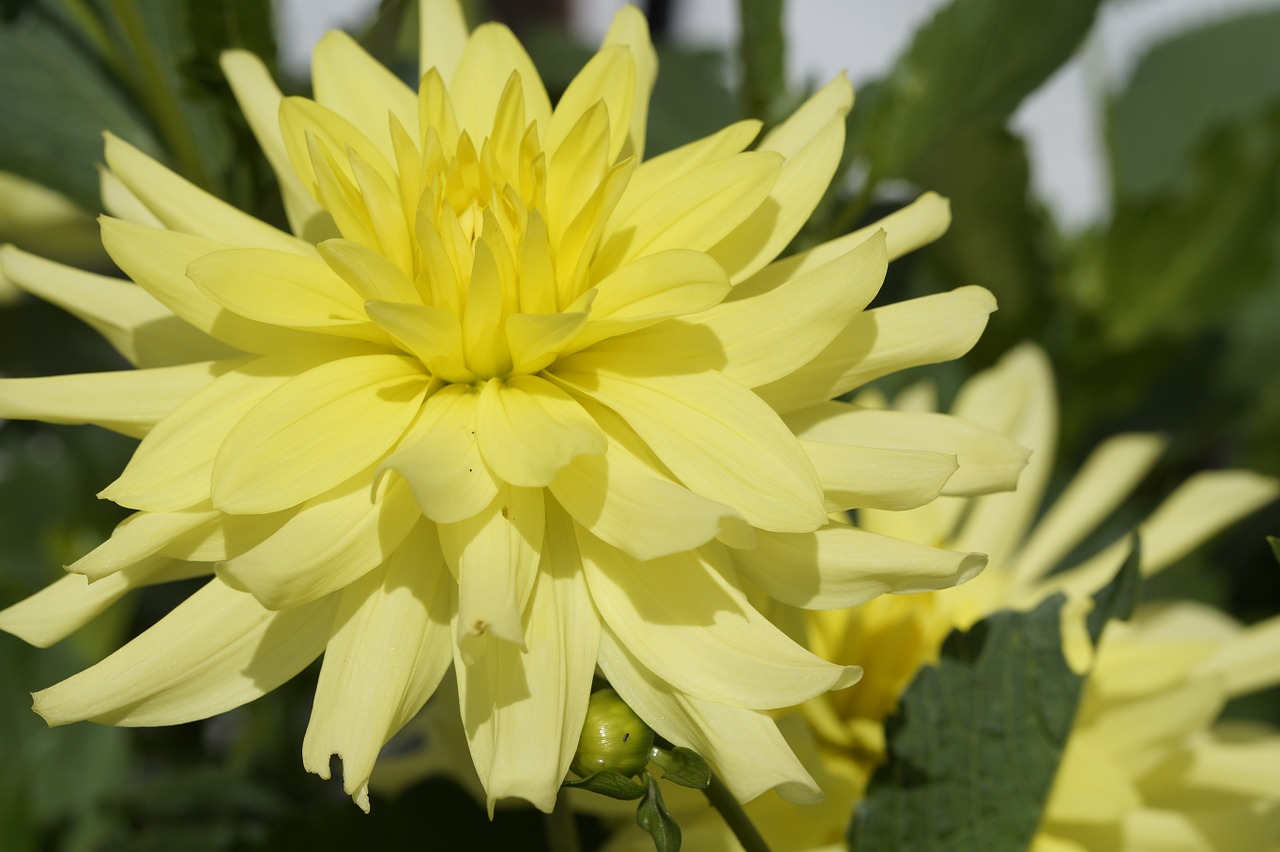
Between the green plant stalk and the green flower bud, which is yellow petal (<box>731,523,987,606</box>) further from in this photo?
the green plant stalk

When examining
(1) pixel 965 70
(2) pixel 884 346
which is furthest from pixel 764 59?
(2) pixel 884 346

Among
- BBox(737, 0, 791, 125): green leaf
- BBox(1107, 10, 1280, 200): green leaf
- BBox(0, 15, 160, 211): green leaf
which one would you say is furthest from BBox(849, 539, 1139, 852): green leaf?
BBox(1107, 10, 1280, 200): green leaf

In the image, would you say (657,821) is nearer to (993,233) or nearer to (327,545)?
(327,545)

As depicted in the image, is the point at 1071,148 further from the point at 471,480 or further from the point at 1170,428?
the point at 471,480

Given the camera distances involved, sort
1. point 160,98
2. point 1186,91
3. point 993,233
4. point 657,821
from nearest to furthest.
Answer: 1. point 657,821
2. point 160,98
3. point 993,233
4. point 1186,91

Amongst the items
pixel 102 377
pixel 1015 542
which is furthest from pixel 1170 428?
pixel 102 377

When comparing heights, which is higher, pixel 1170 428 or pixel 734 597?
pixel 734 597

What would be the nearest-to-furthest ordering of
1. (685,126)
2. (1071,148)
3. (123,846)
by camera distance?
(123,846)
(685,126)
(1071,148)
